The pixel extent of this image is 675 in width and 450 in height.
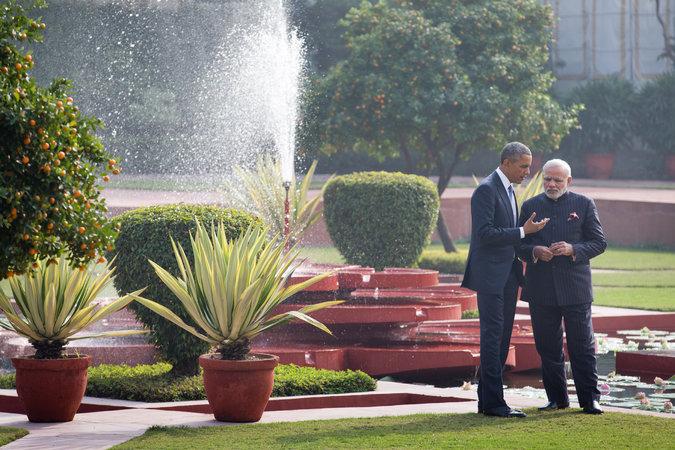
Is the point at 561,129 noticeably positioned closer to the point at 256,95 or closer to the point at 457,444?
the point at 256,95

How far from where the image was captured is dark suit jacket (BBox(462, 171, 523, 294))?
27.9ft

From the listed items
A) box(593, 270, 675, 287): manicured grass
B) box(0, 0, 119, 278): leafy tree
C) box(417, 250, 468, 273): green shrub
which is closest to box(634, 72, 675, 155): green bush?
box(593, 270, 675, 287): manicured grass

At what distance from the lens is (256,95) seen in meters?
27.1

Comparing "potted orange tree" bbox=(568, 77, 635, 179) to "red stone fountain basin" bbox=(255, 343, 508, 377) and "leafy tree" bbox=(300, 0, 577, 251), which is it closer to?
"leafy tree" bbox=(300, 0, 577, 251)

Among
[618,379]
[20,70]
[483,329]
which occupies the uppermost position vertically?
[20,70]

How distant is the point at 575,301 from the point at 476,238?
0.73 m

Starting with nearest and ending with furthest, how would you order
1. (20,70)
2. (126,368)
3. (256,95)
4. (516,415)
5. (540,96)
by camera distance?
(20,70), (516,415), (126,368), (540,96), (256,95)

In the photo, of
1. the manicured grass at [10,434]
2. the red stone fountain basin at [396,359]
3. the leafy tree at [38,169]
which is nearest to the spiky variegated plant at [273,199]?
the red stone fountain basin at [396,359]

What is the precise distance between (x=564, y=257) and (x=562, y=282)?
0.16m

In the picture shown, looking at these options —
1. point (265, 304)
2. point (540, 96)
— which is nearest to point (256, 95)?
point (540, 96)

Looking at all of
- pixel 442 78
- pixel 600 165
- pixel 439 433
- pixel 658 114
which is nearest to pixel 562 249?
pixel 439 433

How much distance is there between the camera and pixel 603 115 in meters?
36.2

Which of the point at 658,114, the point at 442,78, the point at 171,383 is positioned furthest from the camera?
the point at 658,114

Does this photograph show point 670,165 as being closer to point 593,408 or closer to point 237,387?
point 593,408
